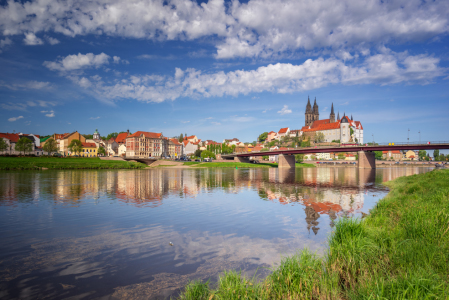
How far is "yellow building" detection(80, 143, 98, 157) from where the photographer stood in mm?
144250

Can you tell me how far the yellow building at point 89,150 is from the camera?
144m

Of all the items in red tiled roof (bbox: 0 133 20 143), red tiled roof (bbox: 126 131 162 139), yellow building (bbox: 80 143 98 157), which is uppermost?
red tiled roof (bbox: 126 131 162 139)

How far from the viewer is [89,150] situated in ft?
482

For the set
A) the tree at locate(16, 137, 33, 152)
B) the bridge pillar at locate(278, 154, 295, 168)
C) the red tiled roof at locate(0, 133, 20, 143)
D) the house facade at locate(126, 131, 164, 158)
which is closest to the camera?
the tree at locate(16, 137, 33, 152)

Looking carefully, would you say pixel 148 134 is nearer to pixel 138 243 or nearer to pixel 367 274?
pixel 138 243

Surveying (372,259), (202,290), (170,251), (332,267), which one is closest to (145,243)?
(170,251)

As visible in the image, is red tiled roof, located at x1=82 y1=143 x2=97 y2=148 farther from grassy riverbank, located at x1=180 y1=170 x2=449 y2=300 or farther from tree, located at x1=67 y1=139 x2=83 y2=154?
grassy riverbank, located at x1=180 y1=170 x2=449 y2=300

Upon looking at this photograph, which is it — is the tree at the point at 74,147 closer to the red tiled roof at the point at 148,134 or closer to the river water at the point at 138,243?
the red tiled roof at the point at 148,134

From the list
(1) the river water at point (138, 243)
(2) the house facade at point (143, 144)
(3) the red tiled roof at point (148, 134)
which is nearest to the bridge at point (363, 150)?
(1) the river water at point (138, 243)

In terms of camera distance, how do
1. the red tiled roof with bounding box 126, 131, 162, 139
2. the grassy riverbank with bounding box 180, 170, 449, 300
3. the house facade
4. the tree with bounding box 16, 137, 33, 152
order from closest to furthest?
the grassy riverbank with bounding box 180, 170, 449, 300 < the tree with bounding box 16, 137, 33, 152 < the house facade < the red tiled roof with bounding box 126, 131, 162, 139

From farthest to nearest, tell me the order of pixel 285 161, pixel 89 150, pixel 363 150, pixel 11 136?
pixel 89 150 < pixel 11 136 < pixel 285 161 < pixel 363 150

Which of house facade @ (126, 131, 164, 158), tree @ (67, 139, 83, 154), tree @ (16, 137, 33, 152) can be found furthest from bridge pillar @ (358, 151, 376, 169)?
tree @ (16, 137, 33, 152)

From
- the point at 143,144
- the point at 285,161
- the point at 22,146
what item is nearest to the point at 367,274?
the point at 285,161

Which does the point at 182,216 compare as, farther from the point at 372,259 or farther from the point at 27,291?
the point at 372,259
